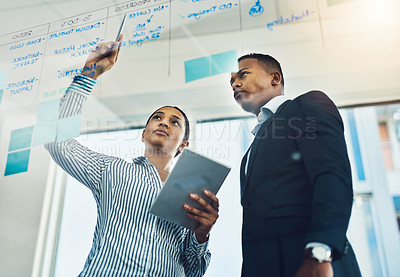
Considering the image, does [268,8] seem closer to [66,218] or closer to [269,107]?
[269,107]

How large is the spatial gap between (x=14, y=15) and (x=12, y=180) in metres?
0.76

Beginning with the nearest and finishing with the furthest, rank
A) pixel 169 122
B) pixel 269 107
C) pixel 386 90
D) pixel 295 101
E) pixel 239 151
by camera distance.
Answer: pixel 295 101
pixel 269 107
pixel 169 122
pixel 386 90
pixel 239 151

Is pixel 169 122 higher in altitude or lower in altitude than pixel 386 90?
lower

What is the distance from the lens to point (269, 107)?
0.96 m

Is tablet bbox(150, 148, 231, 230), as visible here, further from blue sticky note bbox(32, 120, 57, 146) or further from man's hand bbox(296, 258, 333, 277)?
blue sticky note bbox(32, 120, 57, 146)

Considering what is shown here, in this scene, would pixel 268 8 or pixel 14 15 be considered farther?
pixel 14 15

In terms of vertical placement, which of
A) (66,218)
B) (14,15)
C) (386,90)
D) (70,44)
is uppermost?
(14,15)

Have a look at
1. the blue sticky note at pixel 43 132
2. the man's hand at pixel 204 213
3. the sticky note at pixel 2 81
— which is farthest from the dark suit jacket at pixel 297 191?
the sticky note at pixel 2 81

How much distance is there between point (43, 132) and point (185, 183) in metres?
0.82

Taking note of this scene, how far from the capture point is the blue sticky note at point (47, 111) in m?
1.41

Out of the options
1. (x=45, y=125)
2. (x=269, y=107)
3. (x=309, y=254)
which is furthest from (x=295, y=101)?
(x=45, y=125)

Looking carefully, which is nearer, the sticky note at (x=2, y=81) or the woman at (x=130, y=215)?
the woman at (x=130, y=215)

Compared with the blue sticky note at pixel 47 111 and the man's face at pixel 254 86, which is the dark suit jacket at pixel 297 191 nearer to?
the man's face at pixel 254 86

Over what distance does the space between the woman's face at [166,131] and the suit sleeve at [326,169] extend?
0.48 m
